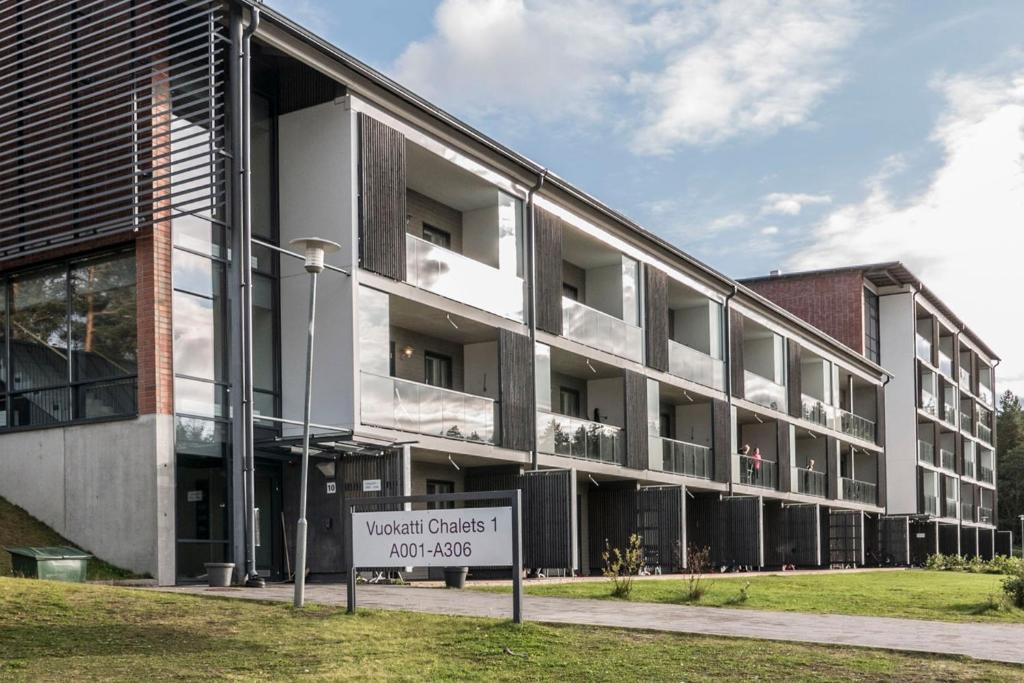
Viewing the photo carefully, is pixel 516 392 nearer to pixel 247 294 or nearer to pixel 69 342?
pixel 247 294

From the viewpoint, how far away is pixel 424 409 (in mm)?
23938

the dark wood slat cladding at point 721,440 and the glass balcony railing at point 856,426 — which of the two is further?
the glass balcony railing at point 856,426

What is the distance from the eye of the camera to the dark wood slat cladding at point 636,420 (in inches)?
1264

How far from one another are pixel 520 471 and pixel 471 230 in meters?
5.86

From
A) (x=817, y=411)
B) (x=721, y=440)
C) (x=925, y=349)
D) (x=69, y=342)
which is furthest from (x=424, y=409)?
(x=925, y=349)

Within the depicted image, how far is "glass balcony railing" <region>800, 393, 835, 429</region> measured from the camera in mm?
46562

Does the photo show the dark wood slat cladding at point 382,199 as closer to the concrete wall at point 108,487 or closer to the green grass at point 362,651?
the concrete wall at point 108,487

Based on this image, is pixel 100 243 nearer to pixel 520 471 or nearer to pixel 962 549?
pixel 520 471

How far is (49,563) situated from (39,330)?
572 cm

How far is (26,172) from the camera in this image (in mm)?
21609

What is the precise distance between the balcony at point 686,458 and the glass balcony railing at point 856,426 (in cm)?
1572

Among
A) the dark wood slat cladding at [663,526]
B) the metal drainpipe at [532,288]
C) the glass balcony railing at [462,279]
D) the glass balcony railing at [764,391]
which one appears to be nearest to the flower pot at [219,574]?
the glass balcony railing at [462,279]

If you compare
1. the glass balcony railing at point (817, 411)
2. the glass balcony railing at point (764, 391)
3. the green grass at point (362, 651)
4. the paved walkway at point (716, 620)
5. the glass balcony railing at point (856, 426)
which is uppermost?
the glass balcony railing at point (764, 391)

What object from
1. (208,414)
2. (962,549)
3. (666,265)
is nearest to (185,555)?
(208,414)
